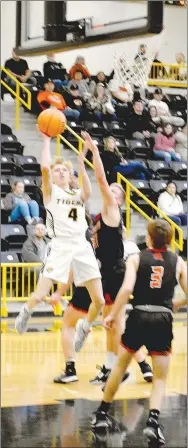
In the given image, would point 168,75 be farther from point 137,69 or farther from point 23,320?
point 23,320

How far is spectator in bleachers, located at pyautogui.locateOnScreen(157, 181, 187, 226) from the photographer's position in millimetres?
15859

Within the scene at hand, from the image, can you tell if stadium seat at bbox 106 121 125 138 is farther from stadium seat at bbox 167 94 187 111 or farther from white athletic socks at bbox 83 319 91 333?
white athletic socks at bbox 83 319 91 333

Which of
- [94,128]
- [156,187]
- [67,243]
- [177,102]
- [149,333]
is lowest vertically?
[156,187]

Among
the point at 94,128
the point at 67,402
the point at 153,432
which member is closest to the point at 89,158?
the point at 94,128

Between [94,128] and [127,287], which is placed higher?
[127,287]

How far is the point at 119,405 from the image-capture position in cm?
804

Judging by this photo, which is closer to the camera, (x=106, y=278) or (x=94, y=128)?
(x=106, y=278)

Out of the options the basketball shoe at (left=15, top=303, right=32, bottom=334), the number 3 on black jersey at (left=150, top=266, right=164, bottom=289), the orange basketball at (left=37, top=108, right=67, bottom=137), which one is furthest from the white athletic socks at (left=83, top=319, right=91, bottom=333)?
the orange basketball at (left=37, top=108, right=67, bottom=137)

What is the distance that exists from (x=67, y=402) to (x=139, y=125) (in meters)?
10.1

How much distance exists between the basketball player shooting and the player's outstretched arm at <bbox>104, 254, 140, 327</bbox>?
109 centimetres

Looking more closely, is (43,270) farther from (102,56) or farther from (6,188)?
(102,56)

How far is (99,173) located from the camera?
7.43 metres

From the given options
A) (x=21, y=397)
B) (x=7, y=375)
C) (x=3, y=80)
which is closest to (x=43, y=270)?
(x=21, y=397)

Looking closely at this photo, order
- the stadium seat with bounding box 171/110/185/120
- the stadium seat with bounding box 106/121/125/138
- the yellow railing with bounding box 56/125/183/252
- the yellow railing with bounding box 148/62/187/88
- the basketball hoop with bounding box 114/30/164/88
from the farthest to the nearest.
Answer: the yellow railing with bounding box 148/62/187/88 < the stadium seat with bounding box 171/110/185/120 < the stadium seat with bounding box 106/121/125/138 < the yellow railing with bounding box 56/125/183/252 < the basketball hoop with bounding box 114/30/164/88
